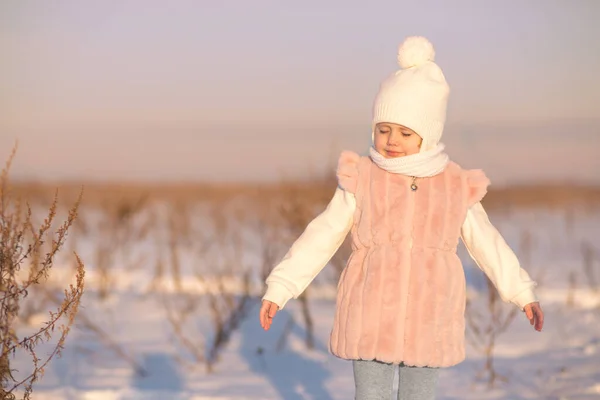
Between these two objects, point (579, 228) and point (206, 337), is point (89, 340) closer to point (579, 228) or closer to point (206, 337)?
point (206, 337)

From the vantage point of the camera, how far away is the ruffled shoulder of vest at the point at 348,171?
3.13 metres

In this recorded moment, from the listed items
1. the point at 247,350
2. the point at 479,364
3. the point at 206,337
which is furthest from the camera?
the point at 206,337

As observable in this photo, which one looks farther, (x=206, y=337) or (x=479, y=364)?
(x=206, y=337)

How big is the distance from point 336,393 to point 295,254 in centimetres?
193

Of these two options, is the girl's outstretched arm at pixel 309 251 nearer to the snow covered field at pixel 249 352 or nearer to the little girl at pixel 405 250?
the little girl at pixel 405 250

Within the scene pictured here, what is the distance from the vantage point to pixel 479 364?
5703mm

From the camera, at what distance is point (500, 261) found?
10.5ft

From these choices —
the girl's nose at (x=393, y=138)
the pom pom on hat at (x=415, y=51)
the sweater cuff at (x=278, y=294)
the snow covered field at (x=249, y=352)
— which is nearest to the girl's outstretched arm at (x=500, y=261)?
the girl's nose at (x=393, y=138)

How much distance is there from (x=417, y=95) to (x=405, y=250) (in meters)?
0.58

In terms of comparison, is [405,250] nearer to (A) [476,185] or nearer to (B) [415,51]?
(A) [476,185]

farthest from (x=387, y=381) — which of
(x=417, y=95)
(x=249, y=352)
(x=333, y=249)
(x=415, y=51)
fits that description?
(x=249, y=352)

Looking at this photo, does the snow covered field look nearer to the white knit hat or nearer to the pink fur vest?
the pink fur vest

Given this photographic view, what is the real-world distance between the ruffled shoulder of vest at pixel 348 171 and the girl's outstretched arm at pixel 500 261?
1.45 ft

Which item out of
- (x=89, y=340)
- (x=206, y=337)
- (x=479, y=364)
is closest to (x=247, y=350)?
(x=206, y=337)
